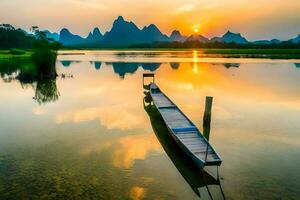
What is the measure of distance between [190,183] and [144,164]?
2.46 meters

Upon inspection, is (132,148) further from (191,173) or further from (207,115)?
(207,115)

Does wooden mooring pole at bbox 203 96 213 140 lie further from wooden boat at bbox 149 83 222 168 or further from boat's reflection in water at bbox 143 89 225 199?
boat's reflection in water at bbox 143 89 225 199

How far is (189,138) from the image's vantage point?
1484 centimetres

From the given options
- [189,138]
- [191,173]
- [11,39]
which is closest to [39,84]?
[189,138]

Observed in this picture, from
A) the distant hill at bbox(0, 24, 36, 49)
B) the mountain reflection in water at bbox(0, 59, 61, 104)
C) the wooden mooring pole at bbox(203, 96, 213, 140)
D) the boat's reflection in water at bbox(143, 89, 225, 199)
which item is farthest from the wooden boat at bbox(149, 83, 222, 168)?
the distant hill at bbox(0, 24, 36, 49)

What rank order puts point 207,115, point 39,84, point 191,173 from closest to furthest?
point 191,173 → point 207,115 → point 39,84

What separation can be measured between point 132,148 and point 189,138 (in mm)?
2976

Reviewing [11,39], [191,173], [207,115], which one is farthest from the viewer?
[11,39]

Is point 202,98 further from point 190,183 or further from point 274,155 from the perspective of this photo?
point 190,183

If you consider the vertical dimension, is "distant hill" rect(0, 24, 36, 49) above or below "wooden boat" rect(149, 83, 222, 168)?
above

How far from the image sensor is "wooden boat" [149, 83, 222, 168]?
12094 millimetres

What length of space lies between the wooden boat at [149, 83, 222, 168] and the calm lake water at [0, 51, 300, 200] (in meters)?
0.79

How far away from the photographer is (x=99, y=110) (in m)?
24.3

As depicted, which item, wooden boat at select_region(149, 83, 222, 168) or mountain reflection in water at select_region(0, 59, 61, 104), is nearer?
wooden boat at select_region(149, 83, 222, 168)
